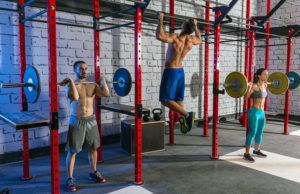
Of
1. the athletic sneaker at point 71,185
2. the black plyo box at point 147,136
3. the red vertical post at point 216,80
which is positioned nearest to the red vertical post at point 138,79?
the athletic sneaker at point 71,185

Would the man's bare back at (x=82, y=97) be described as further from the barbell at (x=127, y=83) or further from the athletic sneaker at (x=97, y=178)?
the athletic sneaker at (x=97, y=178)

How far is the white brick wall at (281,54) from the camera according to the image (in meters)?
6.23

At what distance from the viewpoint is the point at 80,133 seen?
2711mm

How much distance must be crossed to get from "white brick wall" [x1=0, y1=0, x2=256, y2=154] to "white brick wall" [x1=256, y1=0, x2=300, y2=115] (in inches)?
69.2

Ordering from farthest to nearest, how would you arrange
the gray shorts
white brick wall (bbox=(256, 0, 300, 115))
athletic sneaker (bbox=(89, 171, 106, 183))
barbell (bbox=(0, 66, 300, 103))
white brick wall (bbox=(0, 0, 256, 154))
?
white brick wall (bbox=(256, 0, 300, 115))
white brick wall (bbox=(0, 0, 256, 154))
athletic sneaker (bbox=(89, 171, 106, 183))
the gray shorts
barbell (bbox=(0, 66, 300, 103))

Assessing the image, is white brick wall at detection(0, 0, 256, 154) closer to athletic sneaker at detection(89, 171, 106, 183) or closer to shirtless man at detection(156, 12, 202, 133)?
athletic sneaker at detection(89, 171, 106, 183)

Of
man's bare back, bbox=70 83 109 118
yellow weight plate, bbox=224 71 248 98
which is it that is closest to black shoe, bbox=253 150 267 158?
yellow weight plate, bbox=224 71 248 98

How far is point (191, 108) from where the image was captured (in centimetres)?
566

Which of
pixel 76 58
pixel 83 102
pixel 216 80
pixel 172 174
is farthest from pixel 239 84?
pixel 76 58

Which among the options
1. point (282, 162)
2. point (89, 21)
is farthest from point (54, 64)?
point (282, 162)

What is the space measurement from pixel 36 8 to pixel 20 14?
2.64 feet

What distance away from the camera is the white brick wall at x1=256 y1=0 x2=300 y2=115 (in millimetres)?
6227

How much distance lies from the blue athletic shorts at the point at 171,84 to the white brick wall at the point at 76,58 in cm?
154

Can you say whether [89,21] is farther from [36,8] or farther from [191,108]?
[191,108]
